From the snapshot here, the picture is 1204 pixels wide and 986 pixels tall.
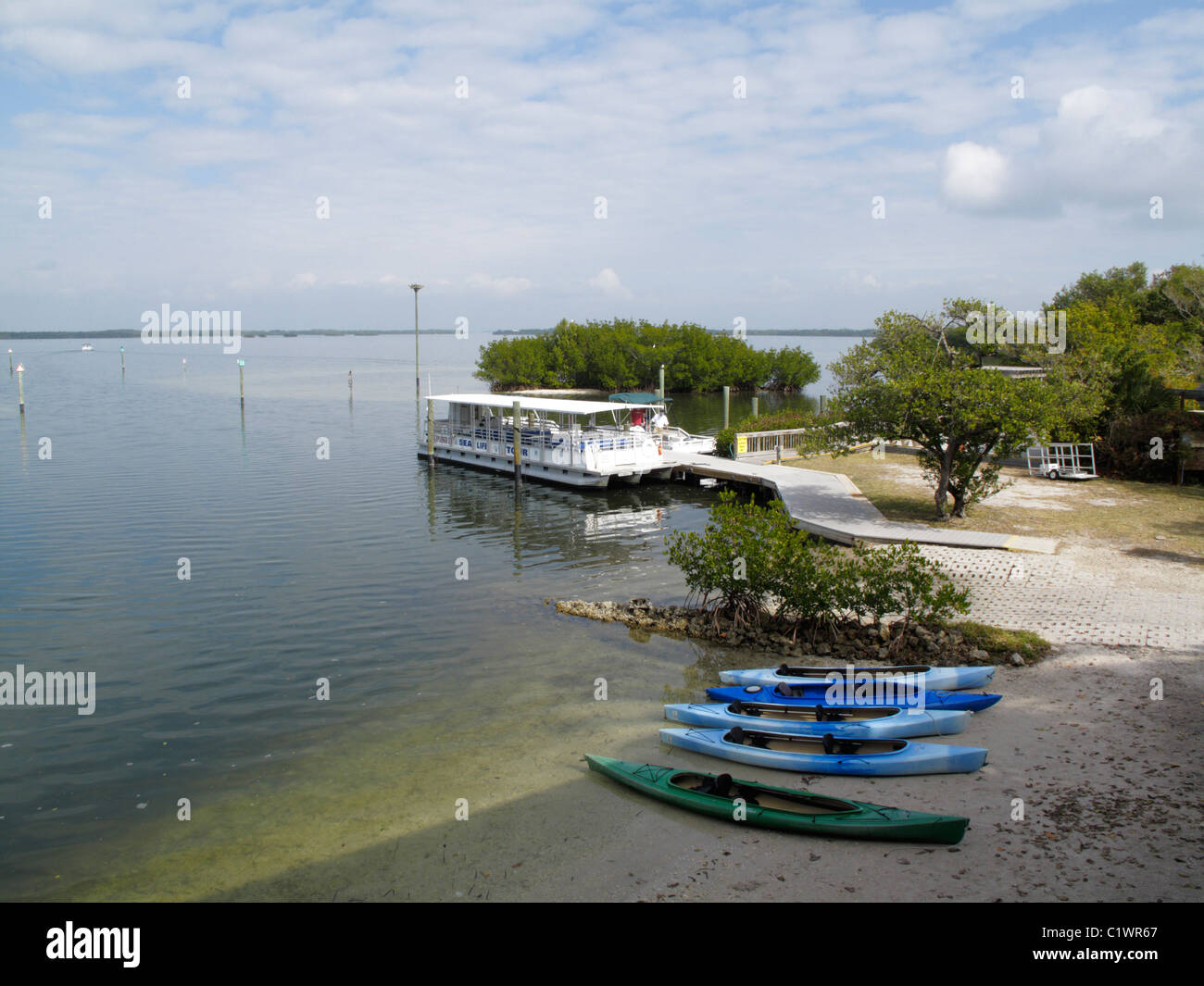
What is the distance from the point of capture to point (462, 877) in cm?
955

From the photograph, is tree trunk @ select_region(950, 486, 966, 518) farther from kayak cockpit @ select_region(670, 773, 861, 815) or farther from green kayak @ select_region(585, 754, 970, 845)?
kayak cockpit @ select_region(670, 773, 861, 815)

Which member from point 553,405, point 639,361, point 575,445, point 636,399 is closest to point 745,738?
point 575,445

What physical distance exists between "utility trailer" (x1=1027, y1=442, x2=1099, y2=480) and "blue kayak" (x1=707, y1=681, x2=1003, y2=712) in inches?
851

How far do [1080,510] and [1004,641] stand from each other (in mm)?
13107

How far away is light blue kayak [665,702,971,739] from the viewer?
1211cm

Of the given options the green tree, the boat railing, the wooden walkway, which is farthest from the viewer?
the boat railing

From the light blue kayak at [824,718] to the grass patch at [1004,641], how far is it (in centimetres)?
315

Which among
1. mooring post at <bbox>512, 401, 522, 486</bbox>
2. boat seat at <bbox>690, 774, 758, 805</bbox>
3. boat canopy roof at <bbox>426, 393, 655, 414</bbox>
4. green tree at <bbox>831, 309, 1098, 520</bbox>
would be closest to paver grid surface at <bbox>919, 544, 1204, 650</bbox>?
green tree at <bbox>831, 309, 1098, 520</bbox>

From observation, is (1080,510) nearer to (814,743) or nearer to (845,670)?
(845,670)

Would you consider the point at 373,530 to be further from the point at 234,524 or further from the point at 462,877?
the point at 462,877

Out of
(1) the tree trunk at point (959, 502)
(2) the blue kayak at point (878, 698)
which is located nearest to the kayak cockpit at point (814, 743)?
(2) the blue kayak at point (878, 698)

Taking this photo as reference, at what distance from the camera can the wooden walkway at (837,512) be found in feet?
71.1

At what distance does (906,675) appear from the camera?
1380 centimetres
